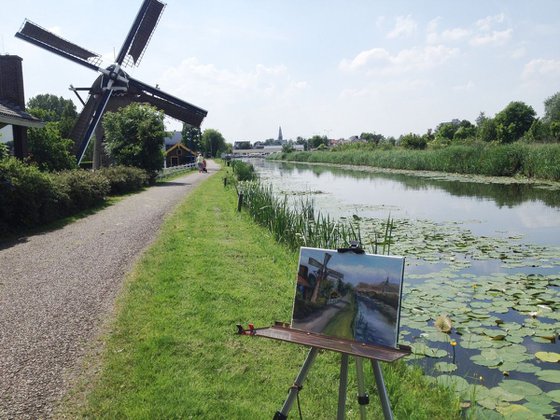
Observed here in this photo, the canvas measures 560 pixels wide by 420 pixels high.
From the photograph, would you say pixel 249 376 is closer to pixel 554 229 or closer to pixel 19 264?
pixel 19 264

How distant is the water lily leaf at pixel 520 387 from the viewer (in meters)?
3.96

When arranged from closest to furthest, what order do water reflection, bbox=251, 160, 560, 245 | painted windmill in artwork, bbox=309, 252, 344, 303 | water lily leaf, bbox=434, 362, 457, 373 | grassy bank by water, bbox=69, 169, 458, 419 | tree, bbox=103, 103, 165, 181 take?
painted windmill in artwork, bbox=309, 252, 344, 303, grassy bank by water, bbox=69, 169, 458, 419, water lily leaf, bbox=434, 362, 457, 373, water reflection, bbox=251, 160, 560, 245, tree, bbox=103, 103, 165, 181

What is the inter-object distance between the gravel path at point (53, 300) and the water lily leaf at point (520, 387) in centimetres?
366

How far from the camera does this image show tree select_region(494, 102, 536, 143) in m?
56.1

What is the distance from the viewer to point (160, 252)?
8.41 metres

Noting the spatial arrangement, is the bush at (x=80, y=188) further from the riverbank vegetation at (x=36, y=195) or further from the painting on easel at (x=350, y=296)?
the painting on easel at (x=350, y=296)

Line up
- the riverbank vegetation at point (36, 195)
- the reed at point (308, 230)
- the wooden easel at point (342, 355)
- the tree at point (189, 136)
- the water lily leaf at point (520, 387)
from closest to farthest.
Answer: the wooden easel at point (342, 355) → the water lily leaf at point (520, 387) → the reed at point (308, 230) → the riverbank vegetation at point (36, 195) → the tree at point (189, 136)

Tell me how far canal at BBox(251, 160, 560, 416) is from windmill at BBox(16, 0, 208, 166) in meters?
19.3

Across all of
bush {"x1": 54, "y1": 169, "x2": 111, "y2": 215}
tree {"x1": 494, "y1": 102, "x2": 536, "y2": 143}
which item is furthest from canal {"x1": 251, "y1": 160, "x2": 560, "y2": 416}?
tree {"x1": 494, "y1": 102, "x2": 536, "y2": 143}

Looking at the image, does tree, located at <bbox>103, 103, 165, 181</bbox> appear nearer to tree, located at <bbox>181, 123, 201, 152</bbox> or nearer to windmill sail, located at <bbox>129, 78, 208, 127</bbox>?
windmill sail, located at <bbox>129, 78, 208, 127</bbox>

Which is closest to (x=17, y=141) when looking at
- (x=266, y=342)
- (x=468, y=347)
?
(x=266, y=342)

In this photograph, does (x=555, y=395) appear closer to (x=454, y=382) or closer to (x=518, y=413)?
(x=518, y=413)

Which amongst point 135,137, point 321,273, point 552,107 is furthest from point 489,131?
point 321,273

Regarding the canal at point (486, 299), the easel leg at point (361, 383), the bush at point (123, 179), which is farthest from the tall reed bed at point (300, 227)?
the bush at point (123, 179)
